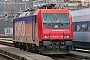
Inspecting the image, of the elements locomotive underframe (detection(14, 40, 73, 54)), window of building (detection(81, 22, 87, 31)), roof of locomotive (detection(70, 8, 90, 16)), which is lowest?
locomotive underframe (detection(14, 40, 73, 54))

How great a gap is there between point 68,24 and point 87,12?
4.44 meters

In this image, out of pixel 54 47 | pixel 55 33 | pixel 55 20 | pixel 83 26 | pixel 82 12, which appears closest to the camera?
pixel 54 47

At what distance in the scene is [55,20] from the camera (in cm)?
2098

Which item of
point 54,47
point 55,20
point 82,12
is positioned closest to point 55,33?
point 54,47

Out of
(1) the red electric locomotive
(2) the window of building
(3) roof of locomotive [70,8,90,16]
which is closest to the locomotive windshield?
(1) the red electric locomotive

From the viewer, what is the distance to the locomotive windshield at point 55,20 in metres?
20.6

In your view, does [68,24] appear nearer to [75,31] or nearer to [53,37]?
[53,37]

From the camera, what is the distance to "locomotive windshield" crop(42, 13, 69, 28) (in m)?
20.6

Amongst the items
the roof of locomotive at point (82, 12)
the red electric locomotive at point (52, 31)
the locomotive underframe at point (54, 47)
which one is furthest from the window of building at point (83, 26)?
the locomotive underframe at point (54, 47)

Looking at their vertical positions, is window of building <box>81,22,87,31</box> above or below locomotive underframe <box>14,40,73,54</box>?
above

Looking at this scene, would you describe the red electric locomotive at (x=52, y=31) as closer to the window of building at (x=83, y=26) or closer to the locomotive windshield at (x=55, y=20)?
the locomotive windshield at (x=55, y=20)

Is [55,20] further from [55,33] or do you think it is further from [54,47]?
[54,47]

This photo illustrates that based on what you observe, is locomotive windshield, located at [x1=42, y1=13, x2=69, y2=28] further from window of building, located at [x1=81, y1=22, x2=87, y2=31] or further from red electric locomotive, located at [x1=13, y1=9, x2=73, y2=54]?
window of building, located at [x1=81, y1=22, x2=87, y2=31]

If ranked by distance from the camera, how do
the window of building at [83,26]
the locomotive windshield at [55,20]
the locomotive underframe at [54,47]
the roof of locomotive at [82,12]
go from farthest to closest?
1. the window of building at [83,26]
2. the roof of locomotive at [82,12]
3. the locomotive windshield at [55,20]
4. the locomotive underframe at [54,47]
